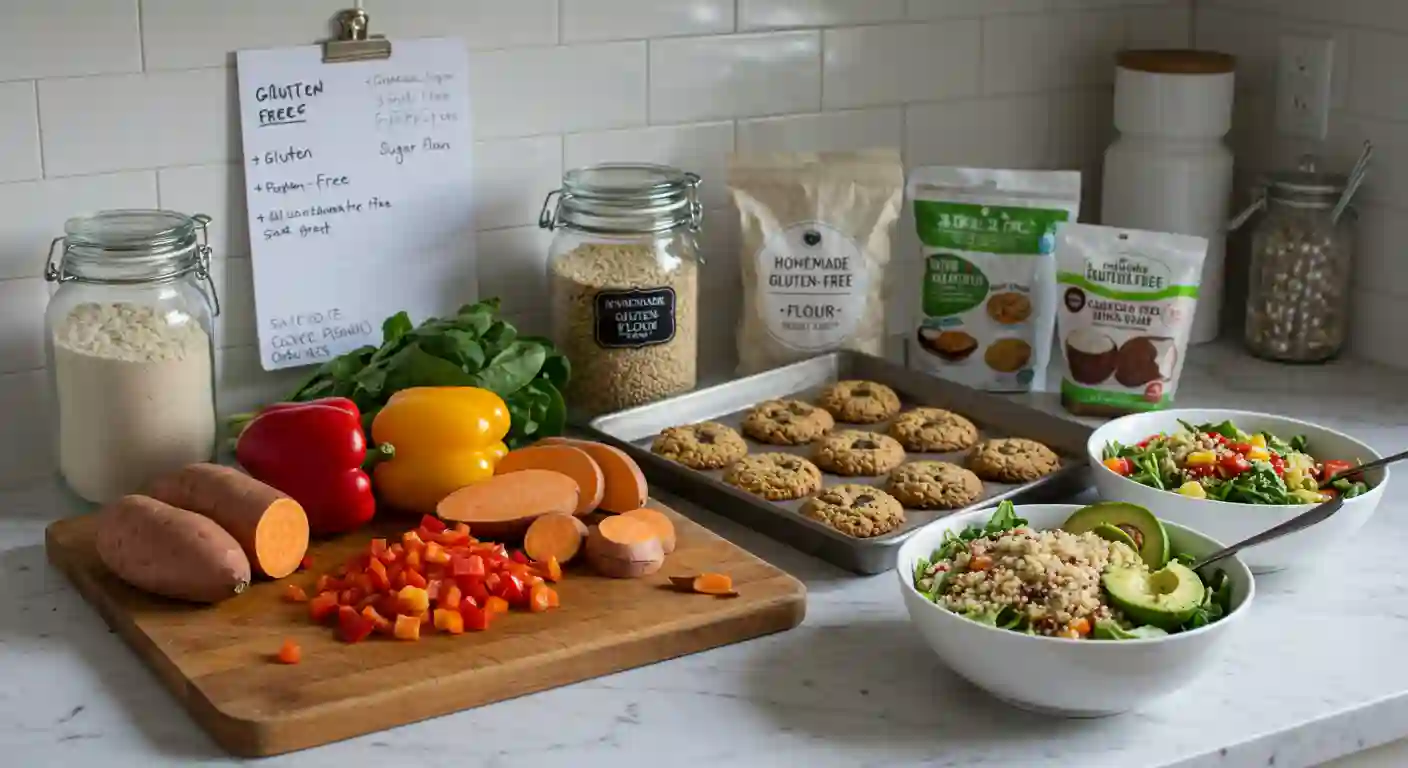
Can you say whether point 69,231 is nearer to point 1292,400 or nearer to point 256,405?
point 256,405

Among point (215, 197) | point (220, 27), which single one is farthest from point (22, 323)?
point (220, 27)

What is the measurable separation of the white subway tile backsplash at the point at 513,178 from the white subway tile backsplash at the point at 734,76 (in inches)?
5.0

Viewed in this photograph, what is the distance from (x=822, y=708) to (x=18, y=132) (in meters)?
0.88

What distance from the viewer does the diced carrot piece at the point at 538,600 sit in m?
1.33

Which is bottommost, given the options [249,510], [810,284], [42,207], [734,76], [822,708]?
[822,708]

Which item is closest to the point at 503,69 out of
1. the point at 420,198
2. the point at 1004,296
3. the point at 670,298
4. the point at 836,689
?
the point at 420,198

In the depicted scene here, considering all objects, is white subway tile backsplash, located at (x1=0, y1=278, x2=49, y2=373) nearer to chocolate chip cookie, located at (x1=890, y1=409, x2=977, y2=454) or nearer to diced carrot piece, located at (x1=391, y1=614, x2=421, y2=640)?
diced carrot piece, located at (x1=391, y1=614, x2=421, y2=640)

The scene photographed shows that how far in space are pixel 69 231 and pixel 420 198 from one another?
0.36 meters

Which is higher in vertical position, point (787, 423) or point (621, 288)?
point (621, 288)

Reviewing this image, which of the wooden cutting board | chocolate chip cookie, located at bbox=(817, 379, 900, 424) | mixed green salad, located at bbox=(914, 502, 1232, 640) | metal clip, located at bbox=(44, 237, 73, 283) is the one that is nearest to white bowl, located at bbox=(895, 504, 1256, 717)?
mixed green salad, located at bbox=(914, 502, 1232, 640)

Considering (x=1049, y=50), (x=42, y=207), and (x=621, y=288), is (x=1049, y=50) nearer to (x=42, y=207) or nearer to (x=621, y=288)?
(x=621, y=288)

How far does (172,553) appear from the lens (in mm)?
1322

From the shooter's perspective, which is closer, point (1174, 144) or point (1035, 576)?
Result: point (1035, 576)

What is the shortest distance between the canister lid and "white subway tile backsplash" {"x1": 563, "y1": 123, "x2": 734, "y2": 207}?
18.8 inches
